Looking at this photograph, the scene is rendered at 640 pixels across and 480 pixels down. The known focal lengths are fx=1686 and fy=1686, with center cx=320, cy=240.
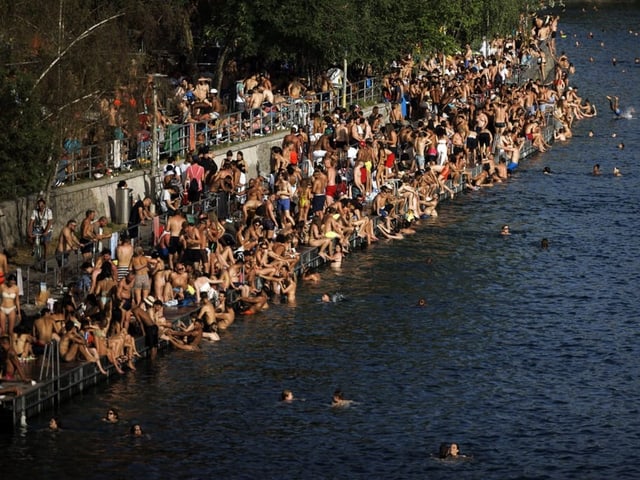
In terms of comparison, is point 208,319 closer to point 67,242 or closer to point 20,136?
point 67,242

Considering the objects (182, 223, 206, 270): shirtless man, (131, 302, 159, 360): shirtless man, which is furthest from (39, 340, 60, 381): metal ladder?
(182, 223, 206, 270): shirtless man

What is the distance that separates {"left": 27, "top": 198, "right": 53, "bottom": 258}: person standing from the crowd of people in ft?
0.18

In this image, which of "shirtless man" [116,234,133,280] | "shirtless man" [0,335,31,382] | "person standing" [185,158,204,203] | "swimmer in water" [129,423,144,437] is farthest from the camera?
"person standing" [185,158,204,203]

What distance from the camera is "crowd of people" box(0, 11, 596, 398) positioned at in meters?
35.4

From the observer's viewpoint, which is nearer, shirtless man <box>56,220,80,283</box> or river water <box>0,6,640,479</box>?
river water <box>0,6,640,479</box>

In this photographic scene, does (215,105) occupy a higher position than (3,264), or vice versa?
(215,105)

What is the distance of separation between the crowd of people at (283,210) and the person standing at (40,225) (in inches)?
2.2

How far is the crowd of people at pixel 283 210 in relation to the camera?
35406mm

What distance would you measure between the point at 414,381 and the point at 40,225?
33.5 ft

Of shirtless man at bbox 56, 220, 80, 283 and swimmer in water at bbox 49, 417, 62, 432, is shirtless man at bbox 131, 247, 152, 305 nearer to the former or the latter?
shirtless man at bbox 56, 220, 80, 283

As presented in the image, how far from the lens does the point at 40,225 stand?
131ft

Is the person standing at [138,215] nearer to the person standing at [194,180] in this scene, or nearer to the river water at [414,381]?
the person standing at [194,180]

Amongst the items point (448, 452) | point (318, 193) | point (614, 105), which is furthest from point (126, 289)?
point (614, 105)

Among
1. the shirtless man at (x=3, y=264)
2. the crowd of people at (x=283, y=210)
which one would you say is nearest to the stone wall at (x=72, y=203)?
the crowd of people at (x=283, y=210)
